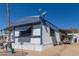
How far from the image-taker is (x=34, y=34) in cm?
620

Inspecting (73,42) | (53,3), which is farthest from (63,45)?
(53,3)

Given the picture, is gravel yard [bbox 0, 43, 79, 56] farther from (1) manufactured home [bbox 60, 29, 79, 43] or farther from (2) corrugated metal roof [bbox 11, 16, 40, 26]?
(2) corrugated metal roof [bbox 11, 16, 40, 26]

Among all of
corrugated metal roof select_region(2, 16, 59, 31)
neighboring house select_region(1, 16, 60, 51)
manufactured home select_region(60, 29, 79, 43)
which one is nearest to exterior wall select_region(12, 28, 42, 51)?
neighboring house select_region(1, 16, 60, 51)

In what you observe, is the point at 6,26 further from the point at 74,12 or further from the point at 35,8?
the point at 74,12

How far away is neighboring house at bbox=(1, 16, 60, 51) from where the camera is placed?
617cm

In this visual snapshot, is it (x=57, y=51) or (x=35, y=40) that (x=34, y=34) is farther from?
(x=57, y=51)

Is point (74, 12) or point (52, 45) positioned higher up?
point (74, 12)

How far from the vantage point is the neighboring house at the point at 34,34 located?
20.2ft

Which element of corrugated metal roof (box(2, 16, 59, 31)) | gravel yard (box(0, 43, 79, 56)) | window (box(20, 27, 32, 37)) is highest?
corrugated metal roof (box(2, 16, 59, 31))

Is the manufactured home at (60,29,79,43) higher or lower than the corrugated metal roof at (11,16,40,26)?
lower

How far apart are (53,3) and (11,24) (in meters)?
0.66

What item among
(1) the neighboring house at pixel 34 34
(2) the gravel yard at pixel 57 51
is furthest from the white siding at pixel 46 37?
(2) the gravel yard at pixel 57 51

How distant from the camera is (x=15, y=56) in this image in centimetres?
615

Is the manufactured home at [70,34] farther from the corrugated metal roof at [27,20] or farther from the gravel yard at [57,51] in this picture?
the corrugated metal roof at [27,20]
